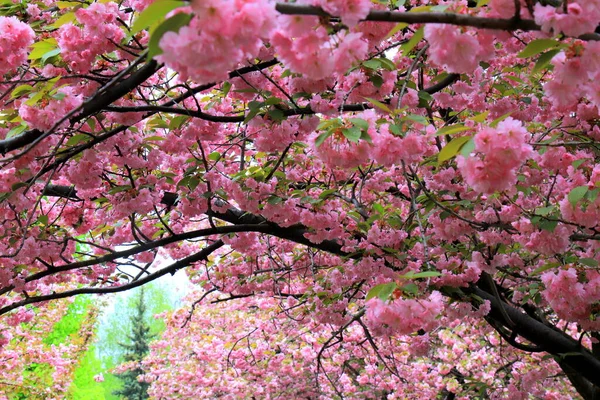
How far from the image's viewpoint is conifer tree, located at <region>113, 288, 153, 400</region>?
797 inches

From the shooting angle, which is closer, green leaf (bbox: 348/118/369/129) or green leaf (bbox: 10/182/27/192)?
green leaf (bbox: 348/118/369/129)

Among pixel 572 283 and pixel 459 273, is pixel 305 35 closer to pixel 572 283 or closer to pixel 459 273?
pixel 572 283

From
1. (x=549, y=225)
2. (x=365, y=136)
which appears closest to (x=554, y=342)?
(x=549, y=225)

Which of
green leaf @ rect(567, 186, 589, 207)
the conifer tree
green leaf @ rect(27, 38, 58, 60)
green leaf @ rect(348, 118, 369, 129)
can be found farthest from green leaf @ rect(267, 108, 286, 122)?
the conifer tree

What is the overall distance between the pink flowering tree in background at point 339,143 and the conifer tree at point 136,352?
51.9ft

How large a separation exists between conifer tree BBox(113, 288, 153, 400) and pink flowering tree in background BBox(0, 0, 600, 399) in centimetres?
1583

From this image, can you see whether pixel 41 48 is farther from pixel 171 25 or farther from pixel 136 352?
pixel 136 352

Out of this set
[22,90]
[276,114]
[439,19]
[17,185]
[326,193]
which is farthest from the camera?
[326,193]

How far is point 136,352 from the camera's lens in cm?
2136

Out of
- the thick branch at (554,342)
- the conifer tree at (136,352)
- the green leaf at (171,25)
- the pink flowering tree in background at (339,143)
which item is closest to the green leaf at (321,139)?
the pink flowering tree in background at (339,143)

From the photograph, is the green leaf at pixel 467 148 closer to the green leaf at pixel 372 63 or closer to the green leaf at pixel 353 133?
the green leaf at pixel 353 133

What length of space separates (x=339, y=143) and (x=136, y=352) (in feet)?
70.4

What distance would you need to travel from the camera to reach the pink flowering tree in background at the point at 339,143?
1.41 metres

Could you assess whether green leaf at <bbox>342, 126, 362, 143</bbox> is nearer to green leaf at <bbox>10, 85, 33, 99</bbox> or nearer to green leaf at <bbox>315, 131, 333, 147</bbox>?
green leaf at <bbox>315, 131, 333, 147</bbox>
